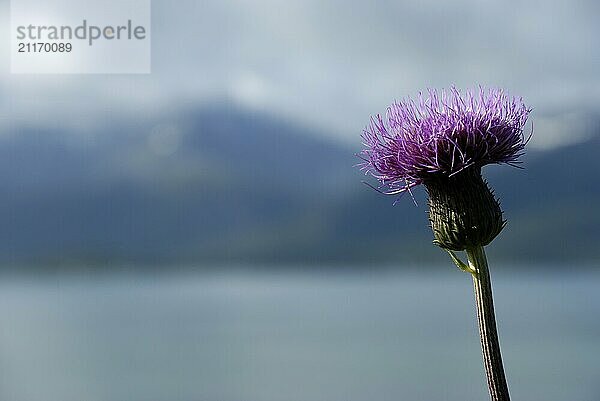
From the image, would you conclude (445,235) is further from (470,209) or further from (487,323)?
(487,323)

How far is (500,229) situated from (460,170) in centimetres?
40

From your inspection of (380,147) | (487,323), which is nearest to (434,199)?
(380,147)

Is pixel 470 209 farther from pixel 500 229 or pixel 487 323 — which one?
pixel 487 323

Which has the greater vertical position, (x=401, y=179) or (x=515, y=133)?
(x=515, y=133)

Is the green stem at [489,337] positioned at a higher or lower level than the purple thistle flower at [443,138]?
lower

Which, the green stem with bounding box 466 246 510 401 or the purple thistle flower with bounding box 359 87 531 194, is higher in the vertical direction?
the purple thistle flower with bounding box 359 87 531 194

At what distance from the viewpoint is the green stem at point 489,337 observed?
2637mm

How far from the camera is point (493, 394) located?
265cm

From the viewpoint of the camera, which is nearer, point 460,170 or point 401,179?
point 460,170

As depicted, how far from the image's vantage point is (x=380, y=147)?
111 inches

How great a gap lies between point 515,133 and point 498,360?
0.97 meters

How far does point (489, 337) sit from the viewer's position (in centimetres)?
264

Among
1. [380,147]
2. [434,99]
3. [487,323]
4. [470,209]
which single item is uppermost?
[434,99]

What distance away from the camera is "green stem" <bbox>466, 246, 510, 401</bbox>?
2637mm
